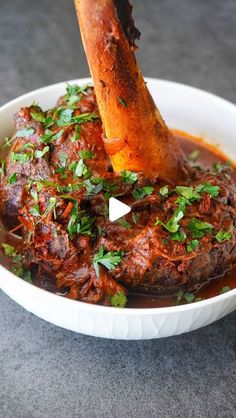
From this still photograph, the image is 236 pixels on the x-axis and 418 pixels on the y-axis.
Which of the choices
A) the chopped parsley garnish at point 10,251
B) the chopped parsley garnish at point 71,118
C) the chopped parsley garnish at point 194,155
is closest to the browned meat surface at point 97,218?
the chopped parsley garnish at point 71,118

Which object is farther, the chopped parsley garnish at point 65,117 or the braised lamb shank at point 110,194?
the chopped parsley garnish at point 65,117

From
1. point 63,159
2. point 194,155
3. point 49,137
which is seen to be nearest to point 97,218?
point 63,159

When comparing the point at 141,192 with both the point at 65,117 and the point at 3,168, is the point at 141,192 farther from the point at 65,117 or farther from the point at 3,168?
the point at 3,168

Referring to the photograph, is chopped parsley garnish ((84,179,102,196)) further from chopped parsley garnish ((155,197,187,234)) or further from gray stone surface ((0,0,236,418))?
gray stone surface ((0,0,236,418))

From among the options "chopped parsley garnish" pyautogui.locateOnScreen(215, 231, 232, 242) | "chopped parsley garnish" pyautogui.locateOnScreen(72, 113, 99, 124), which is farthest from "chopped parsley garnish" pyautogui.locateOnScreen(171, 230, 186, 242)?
"chopped parsley garnish" pyautogui.locateOnScreen(72, 113, 99, 124)

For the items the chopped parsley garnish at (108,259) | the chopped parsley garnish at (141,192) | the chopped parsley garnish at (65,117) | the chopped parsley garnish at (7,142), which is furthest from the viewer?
the chopped parsley garnish at (7,142)

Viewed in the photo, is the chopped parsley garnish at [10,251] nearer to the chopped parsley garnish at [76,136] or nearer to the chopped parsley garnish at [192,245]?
the chopped parsley garnish at [76,136]

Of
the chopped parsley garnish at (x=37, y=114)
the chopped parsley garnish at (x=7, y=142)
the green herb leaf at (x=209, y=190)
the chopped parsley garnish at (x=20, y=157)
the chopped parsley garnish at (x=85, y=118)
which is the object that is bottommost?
the chopped parsley garnish at (x=7, y=142)
